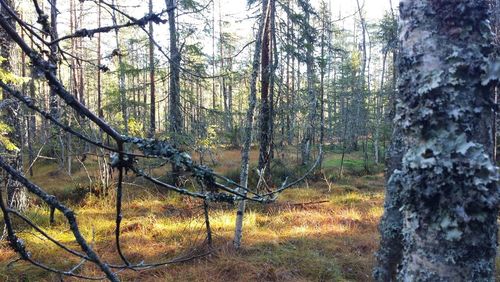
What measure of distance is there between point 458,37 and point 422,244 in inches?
22.0

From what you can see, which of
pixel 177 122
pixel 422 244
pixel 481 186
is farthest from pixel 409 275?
pixel 177 122

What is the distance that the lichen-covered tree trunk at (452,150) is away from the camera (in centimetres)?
85

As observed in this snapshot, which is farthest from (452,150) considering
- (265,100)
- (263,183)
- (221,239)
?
(265,100)

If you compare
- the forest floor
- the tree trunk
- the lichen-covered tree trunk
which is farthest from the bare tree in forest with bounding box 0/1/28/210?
the lichen-covered tree trunk

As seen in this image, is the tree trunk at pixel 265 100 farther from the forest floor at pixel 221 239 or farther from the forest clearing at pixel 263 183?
the forest floor at pixel 221 239

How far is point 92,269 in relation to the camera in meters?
5.17

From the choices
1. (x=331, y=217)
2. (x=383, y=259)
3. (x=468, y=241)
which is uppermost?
(x=468, y=241)

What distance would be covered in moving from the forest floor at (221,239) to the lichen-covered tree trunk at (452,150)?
2.78 meters

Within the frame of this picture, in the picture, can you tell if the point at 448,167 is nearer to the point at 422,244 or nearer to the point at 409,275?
the point at 422,244

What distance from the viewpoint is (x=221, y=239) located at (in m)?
6.27

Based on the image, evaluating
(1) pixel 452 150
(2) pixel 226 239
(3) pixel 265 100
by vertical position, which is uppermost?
(3) pixel 265 100

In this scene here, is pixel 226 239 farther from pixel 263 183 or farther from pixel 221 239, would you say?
pixel 263 183

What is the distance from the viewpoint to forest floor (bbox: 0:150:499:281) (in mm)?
5180

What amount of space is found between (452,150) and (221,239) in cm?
579
